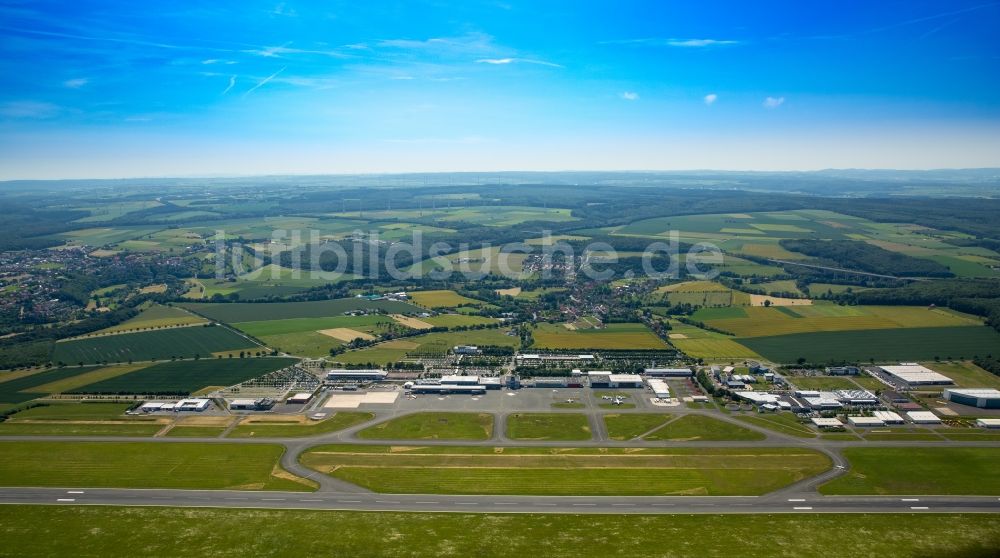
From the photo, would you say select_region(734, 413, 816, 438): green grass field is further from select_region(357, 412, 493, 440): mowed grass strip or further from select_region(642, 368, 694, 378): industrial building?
select_region(357, 412, 493, 440): mowed grass strip

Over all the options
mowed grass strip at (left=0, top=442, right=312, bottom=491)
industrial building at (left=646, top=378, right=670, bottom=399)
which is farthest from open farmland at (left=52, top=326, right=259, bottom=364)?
industrial building at (left=646, top=378, right=670, bottom=399)

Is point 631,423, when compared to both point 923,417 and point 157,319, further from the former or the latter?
point 157,319

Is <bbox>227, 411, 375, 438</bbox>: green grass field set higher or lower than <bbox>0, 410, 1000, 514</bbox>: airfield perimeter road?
higher

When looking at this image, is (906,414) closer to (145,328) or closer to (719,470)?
(719,470)

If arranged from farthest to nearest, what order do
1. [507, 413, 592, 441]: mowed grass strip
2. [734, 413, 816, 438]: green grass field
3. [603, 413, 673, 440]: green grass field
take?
1. [734, 413, 816, 438]: green grass field
2. [603, 413, 673, 440]: green grass field
3. [507, 413, 592, 441]: mowed grass strip

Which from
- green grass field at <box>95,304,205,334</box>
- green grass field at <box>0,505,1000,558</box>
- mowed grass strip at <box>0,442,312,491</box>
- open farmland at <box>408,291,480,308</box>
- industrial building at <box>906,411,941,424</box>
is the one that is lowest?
green grass field at <box>0,505,1000,558</box>

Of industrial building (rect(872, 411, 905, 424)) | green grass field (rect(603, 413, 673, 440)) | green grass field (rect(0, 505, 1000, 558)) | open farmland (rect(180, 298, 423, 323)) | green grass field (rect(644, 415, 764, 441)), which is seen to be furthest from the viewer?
open farmland (rect(180, 298, 423, 323))

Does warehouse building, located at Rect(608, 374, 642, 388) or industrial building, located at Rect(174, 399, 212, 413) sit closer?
industrial building, located at Rect(174, 399, 212, 413)
